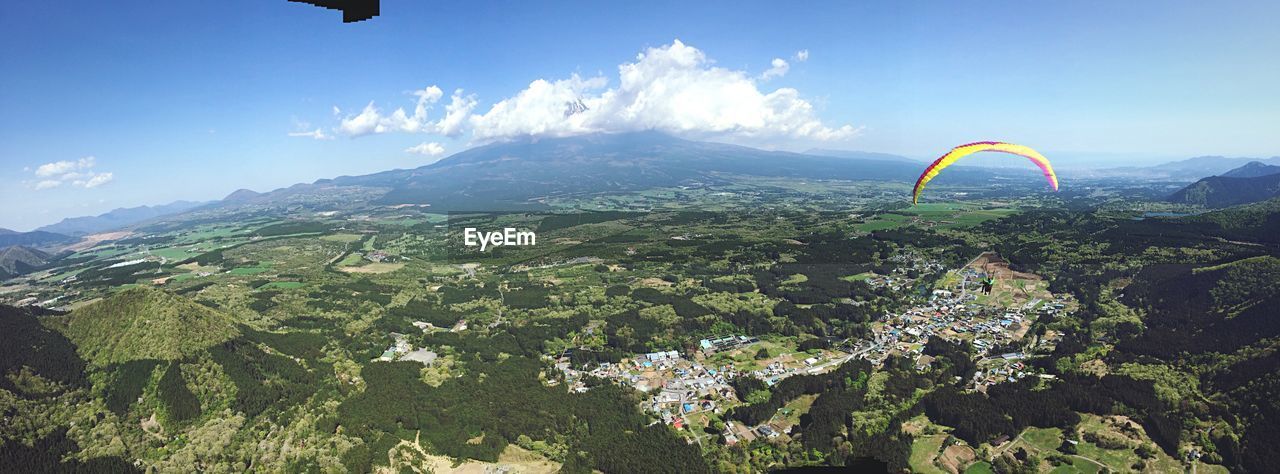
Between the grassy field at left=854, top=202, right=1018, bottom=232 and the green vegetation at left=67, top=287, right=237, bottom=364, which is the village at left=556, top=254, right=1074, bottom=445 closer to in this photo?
the green vegetation at left=67, top=287, right=237, bottom=364

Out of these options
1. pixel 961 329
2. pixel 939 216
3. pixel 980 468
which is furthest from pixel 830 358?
pixel 939 216

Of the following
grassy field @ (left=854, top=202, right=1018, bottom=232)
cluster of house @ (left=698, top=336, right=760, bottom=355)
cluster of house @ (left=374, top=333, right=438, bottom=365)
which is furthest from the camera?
grassy field @ (left=854, top=202, right=1018, bottom=232)

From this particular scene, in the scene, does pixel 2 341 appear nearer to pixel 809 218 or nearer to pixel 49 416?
pixel 49 416

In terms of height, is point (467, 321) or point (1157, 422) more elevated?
point (467, 321)

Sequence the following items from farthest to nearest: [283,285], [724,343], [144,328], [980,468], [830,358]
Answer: [283,285] → [724,343] → [830,358] → [144,328] → [980,468]

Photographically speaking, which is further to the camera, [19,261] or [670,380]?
[19,261]

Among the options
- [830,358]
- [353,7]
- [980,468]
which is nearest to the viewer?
[353,7]

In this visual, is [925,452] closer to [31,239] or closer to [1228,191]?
[1228,191]

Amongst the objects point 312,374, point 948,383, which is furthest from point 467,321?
point 948,383

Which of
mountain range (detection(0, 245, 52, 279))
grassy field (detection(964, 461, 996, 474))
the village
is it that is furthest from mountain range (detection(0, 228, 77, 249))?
grassy field (detection(964, 461, 996, 474))
